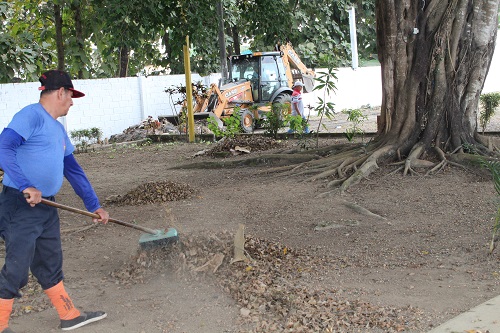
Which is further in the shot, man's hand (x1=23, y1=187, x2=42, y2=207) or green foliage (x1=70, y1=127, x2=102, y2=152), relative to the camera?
green foliage (x1=70, y1=127, x2=102, y2=152)

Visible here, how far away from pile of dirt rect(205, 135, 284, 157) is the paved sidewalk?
8568mm

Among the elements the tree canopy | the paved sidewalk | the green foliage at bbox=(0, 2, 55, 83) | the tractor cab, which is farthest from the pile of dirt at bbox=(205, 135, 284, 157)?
the tractor cab

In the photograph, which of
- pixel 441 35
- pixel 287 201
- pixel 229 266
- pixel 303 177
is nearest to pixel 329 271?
pixel 229 266

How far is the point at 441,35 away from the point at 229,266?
214 inches

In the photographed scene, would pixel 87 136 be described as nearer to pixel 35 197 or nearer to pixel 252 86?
pixel 252 86

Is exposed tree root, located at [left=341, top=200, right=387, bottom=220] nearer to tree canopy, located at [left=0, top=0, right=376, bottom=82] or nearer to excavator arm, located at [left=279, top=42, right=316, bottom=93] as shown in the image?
tree canopy, located at [left=0, top=0, right=376, bottom=82]

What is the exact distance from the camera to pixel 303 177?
9.53m

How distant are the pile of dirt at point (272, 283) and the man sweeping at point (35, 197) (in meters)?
1.02

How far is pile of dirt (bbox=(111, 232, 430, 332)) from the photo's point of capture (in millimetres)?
4434

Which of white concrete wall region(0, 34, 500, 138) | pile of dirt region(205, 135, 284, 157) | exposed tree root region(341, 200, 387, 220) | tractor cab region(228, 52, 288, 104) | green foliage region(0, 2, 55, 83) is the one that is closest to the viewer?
exposed tree root region(341, 200, 387, 220)

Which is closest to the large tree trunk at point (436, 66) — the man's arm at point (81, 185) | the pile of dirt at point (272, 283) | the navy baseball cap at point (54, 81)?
the pile of dirt at point (272, 283)

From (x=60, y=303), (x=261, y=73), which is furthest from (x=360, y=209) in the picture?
(x=261, y=73)

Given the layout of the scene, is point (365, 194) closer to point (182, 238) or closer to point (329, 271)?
point (329, 271)

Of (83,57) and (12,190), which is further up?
(83,57)
